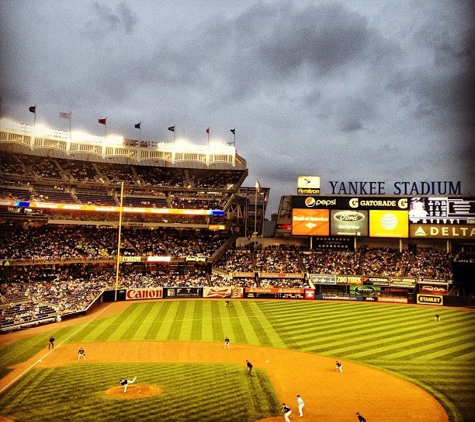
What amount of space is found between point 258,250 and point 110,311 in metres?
28.5

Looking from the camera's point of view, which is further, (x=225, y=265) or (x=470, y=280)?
(x=225, y=265)

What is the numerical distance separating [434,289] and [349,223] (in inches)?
560

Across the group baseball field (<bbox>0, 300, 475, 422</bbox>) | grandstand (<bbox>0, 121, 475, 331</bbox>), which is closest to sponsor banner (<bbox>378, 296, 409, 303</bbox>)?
grandstand (<bbox>0, 121, 475, 331</bbox>)

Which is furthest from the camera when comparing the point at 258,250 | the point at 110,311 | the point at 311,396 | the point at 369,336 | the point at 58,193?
the point at 258,250

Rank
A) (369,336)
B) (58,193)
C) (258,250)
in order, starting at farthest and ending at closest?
1. (258,250)
2. (58,193)
3. (369,336)

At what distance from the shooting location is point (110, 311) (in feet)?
140

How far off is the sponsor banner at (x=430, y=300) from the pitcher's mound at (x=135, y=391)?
138 feet

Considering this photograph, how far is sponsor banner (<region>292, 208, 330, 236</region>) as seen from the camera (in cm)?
6081

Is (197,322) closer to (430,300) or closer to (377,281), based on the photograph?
(377,281)

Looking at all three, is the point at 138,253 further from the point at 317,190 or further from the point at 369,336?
the point at 369,336

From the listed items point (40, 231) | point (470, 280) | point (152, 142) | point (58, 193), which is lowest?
point (470, 280)

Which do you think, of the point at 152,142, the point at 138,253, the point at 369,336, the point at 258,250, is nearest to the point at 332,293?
the point at 258,250

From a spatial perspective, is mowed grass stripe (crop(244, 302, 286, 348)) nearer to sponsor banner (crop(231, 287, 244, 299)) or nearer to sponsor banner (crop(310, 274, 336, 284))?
sponsor banner (crop(231, 287, 244, 299))

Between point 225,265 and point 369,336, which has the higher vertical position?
point 225,265
